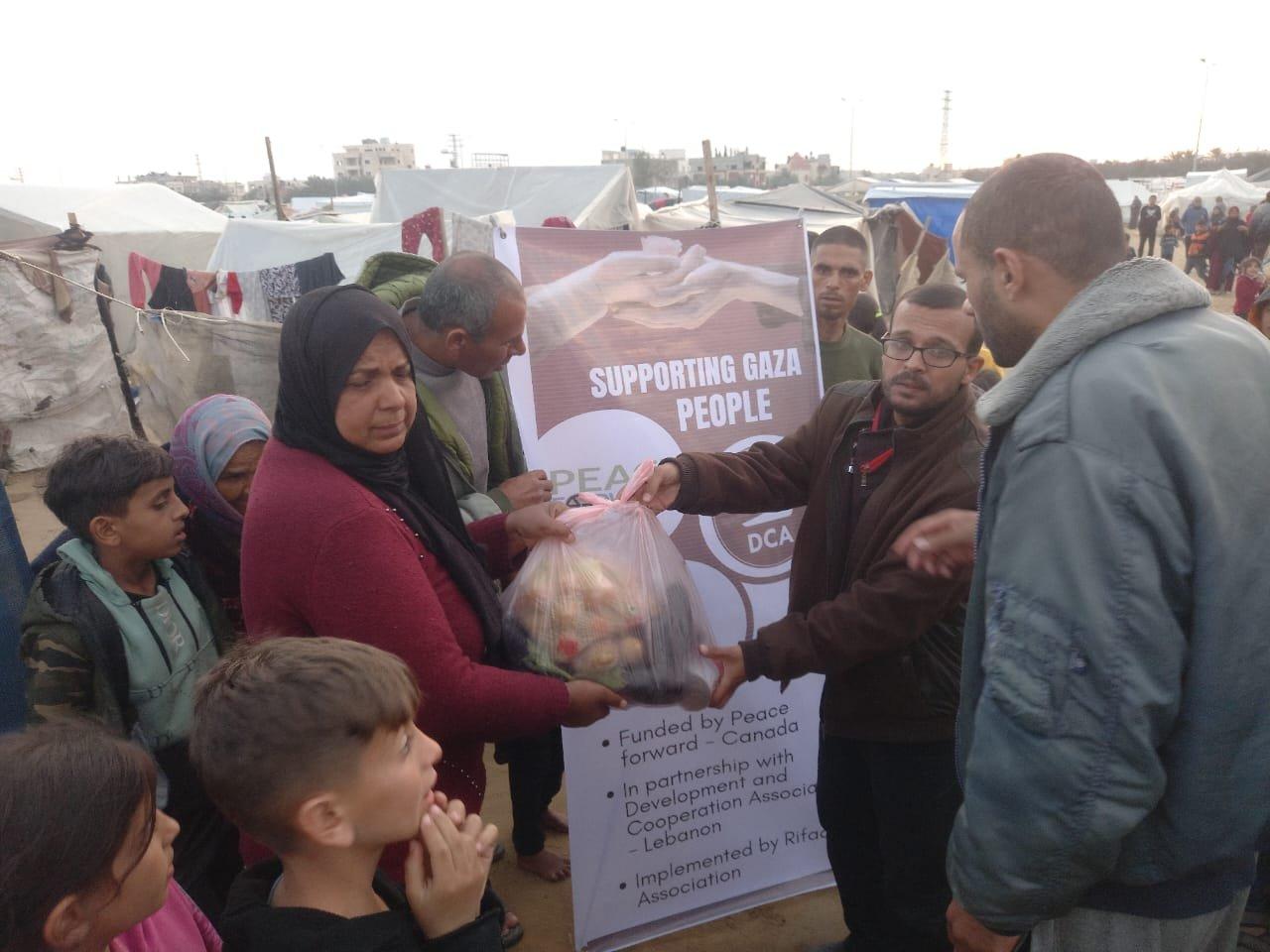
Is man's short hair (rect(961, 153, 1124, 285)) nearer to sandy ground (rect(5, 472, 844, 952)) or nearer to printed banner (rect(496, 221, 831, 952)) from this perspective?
printed banner (rect(496, 221, 831, 952))

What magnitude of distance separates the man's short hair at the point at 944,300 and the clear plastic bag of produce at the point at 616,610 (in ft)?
2.60

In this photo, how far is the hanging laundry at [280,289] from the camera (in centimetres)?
704

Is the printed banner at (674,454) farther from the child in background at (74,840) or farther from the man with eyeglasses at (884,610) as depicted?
the child in background at (74,840)

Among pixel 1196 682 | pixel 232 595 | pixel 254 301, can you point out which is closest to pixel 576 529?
pixel 232 595

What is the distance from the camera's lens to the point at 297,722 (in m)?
1.12

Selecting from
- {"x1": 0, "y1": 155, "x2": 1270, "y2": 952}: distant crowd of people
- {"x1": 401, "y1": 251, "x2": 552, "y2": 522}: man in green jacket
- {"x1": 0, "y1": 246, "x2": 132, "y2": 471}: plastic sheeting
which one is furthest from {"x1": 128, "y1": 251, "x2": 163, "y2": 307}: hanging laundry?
{"x1": 0, "y1": 155, "x2": 1270, "y2": 952}: distant crowd of people

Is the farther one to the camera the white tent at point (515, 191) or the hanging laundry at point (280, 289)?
the white tent at point (515, 191)

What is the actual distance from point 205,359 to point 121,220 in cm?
993

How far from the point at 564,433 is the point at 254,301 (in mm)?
6063

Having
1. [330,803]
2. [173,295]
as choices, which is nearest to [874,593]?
[330,803]

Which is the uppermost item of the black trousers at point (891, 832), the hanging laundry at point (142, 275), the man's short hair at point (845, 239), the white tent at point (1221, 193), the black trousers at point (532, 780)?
the white tent at point (1221, 193)

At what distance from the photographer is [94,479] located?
1.88 metres

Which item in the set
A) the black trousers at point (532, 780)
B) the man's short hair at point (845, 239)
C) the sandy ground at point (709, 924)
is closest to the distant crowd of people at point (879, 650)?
the sandy ground at point (709, 924)

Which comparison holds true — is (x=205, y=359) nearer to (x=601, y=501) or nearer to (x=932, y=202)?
(x=601, y=501)
